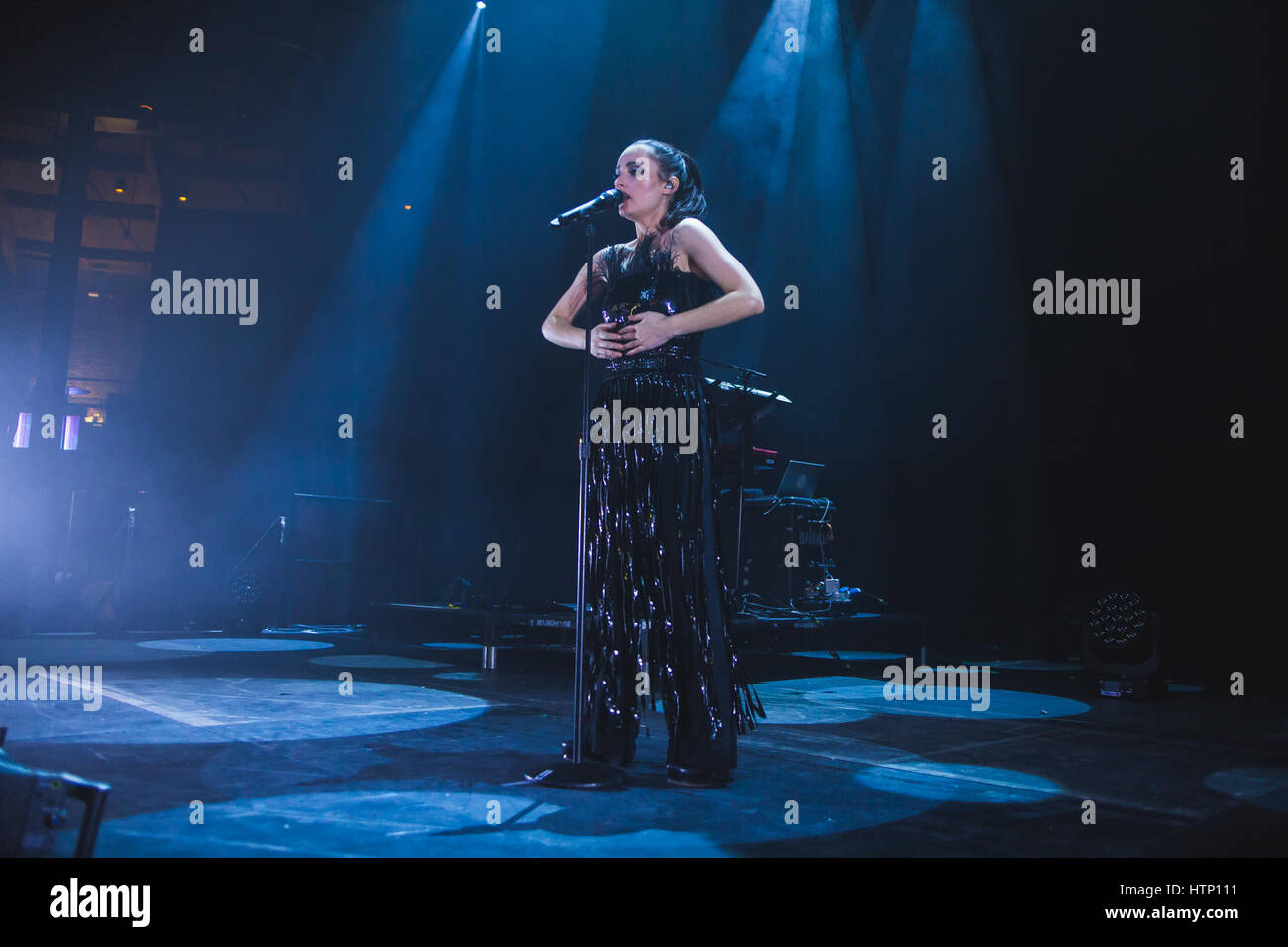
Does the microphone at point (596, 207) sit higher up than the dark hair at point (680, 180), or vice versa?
the dark hair at point (680, 180)

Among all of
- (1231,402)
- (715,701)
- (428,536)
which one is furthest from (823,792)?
(428,536)

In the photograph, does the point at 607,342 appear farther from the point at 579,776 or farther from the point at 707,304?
the point at 579,776


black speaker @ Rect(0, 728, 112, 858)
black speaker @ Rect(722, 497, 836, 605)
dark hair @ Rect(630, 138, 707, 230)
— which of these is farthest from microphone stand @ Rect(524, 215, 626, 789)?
black speaker @ Rect(722, 497, 836, 605)

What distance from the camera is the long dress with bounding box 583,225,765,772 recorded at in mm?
2246

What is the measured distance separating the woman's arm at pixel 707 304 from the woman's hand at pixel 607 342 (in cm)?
3

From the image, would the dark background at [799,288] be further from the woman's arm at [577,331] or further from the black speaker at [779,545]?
the woman's arm at [577,331]

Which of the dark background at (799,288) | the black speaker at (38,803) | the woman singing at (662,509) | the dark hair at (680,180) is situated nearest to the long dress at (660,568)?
the woman singing at (662,509)

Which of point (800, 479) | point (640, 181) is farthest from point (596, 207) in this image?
point (800, 479)

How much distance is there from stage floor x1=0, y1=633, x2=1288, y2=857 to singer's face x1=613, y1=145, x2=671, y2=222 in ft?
5.20

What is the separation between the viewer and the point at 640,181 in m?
2.42

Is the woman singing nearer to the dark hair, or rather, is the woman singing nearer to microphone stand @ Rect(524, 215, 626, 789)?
the dark hair

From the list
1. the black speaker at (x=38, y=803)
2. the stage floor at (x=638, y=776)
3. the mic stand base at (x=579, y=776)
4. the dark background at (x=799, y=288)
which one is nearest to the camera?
the black speaker at (x=38, y=803)

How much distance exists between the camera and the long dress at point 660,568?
225 centimetres

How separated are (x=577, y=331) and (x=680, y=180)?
0.53m
